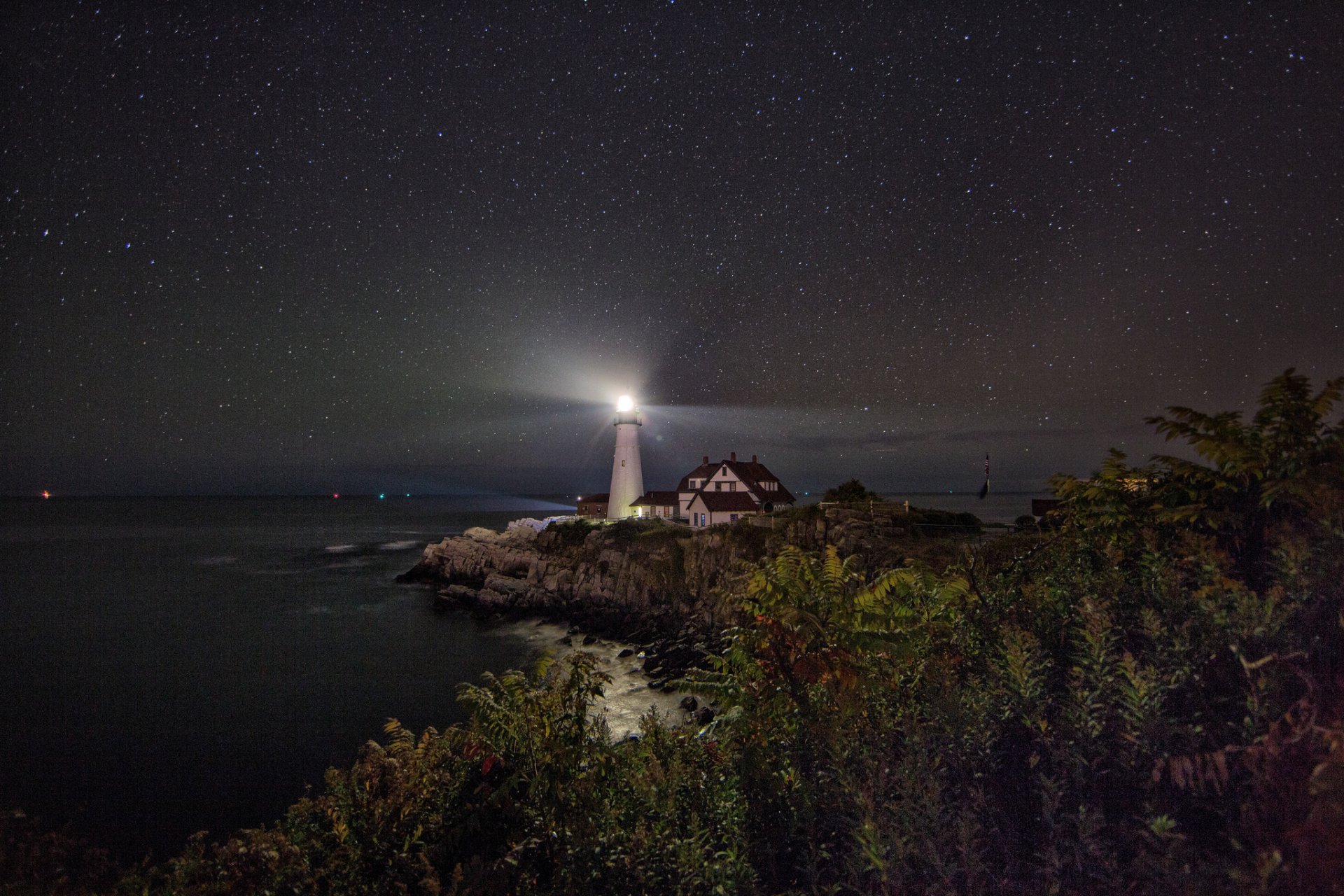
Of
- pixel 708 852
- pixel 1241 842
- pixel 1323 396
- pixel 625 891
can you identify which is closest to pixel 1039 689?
pixel 1241 842

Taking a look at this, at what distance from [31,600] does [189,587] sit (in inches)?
380

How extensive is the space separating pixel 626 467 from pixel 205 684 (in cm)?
4203

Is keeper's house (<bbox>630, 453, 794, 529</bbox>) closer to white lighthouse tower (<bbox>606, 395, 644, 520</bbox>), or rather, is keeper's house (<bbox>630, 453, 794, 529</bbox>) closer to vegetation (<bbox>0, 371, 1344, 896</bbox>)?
white lighthouse tower (<bbox>606, 395, 644, 520</bbox>)

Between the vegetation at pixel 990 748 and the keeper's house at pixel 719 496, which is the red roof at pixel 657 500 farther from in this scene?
the vegetation at pixel 990 748

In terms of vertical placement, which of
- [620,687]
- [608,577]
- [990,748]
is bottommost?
[620,687]

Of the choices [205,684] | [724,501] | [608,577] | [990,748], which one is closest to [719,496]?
[724,501]

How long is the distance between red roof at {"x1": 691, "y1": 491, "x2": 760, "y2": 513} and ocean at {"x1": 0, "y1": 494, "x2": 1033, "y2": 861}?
2211 centimetres

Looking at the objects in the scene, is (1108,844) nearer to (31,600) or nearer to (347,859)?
(347,859)

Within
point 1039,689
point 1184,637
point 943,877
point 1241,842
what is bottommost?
point 943,877

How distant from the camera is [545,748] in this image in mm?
5781

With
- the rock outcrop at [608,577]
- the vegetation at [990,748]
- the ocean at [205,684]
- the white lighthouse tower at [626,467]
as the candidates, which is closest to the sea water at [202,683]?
the ocean at [205,684]

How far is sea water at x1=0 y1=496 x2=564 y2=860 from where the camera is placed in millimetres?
18453

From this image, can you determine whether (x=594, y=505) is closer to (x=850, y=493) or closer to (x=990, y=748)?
(x=850, y=493)

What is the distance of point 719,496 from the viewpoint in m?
56.4
